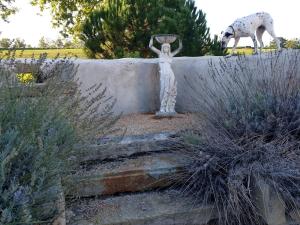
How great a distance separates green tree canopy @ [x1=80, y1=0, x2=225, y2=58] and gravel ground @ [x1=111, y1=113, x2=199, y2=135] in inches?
92.8

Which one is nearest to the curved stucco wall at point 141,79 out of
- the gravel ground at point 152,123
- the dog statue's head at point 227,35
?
the gravel ground at point 152,123

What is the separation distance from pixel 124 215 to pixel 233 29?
12.3ft

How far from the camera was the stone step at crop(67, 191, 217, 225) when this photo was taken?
2.70 m

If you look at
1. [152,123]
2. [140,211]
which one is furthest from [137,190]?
[152,123]

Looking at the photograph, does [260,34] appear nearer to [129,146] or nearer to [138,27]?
[138,27]

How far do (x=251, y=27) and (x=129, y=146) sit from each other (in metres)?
3.06

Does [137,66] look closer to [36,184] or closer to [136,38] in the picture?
[136,38]

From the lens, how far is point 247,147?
312 centimetres

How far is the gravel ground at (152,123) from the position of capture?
4011 mm

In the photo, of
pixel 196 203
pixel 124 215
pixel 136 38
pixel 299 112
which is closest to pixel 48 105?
pixel 124 215

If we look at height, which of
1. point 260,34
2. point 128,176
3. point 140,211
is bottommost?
point 140,211

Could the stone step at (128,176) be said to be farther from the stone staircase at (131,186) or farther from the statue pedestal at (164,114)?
the statue pedestal at (164,114)

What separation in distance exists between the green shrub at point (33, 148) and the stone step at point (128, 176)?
0.93 feet

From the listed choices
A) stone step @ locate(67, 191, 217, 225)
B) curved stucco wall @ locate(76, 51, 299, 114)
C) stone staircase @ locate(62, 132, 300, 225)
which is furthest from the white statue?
stone step @ locate(67, 191, 217, 225)
